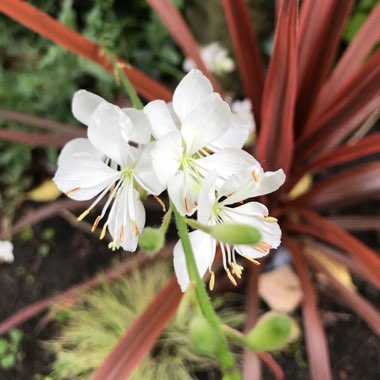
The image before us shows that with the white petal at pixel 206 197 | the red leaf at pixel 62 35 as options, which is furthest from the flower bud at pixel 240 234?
the red leaf at pixel 62 35

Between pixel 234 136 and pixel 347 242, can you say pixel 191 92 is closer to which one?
pixel 234 136

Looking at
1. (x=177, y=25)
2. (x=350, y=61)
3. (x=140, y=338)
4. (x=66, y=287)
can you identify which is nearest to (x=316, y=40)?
(x=350, y=61)

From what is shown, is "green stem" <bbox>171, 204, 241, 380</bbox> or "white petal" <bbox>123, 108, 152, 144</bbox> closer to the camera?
"green stem" <bbox>171, 204, 241, 380</bbox>

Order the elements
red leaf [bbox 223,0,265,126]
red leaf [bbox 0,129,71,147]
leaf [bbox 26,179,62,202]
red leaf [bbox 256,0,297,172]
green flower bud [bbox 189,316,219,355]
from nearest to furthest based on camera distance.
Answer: green flower bud [bbox 189,316,219,355], red leaf [bbox 256,0,297,172], red leaf [bbox 223,0,265,126], red leaf [bbox 0,129,71,147], leaf [bbox 26,179,62,202]

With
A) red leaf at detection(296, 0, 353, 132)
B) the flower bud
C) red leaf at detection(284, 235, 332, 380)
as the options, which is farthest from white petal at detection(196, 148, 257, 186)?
red leaf at detection(284, 235, 332, 380)

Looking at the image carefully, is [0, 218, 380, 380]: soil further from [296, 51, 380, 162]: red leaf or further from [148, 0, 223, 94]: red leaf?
[148, 0, 223, 94]: red leaf

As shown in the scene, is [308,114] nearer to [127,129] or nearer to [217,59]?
[217,59]

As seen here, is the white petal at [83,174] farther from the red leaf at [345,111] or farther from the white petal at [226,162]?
the red leaf at [345,111]

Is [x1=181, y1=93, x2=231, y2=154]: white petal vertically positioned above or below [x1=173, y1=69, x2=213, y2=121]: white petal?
below
